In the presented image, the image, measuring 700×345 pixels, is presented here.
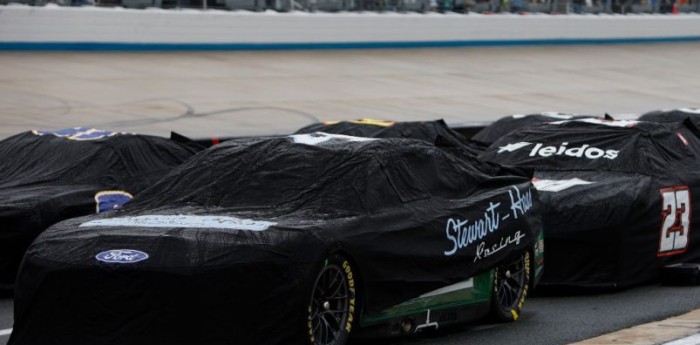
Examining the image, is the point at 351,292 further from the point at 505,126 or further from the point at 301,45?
the point at 301,45

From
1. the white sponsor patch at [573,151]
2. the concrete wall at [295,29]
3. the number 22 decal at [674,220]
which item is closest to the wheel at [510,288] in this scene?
the number 22 decal at [674,220]

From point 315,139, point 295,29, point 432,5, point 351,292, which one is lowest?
point 295,29

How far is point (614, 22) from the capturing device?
47.9m

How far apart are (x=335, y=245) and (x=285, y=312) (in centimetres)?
53

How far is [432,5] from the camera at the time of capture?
138ft

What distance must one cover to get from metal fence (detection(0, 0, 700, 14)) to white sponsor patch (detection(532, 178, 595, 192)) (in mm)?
21830

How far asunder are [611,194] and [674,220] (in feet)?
2.57

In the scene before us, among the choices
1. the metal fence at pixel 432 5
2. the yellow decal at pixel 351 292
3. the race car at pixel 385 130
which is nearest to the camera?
the yellow decal at pixel 351 292

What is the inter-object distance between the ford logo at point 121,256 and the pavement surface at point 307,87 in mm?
15812

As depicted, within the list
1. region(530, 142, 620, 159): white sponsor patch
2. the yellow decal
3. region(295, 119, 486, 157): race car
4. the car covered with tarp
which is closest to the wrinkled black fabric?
region(295, 119, 486, 157): race car

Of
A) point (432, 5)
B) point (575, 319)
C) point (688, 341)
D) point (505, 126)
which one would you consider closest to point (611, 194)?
point (575, 319)

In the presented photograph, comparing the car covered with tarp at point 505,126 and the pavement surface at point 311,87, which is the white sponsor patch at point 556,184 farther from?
the pavement surface at point 311,87

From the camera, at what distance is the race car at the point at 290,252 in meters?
6.83

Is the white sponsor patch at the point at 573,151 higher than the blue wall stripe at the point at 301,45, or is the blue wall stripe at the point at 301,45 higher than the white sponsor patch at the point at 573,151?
the white sponsor patch at the point at 573,151
